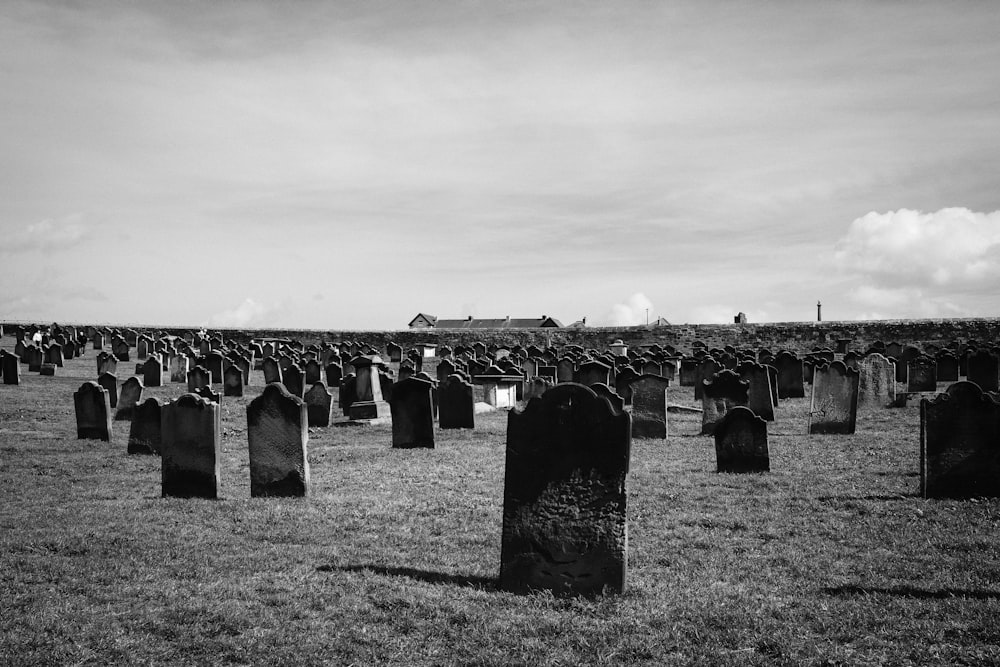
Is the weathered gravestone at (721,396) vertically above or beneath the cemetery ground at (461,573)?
above

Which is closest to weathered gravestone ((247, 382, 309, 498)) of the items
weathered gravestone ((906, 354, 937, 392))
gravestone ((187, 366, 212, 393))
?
gravestone ((187, 366, 212, 393))

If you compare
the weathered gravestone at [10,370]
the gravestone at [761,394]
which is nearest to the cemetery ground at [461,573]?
the gravestone at [761,394]

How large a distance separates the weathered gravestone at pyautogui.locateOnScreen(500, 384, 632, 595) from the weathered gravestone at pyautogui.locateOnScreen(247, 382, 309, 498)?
441cm

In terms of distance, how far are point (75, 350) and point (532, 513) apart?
3466 cm

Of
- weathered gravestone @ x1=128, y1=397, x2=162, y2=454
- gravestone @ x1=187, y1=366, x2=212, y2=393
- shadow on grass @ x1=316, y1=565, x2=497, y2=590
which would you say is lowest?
shadow on grass @ x1=316, y1=565, x2=497, y2=590

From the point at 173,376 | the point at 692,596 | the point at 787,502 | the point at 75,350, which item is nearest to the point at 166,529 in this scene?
the point at 692,596

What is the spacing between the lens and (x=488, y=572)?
6.85m

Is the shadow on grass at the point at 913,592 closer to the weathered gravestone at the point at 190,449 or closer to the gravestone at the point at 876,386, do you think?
the weathered gravestone at the point at 190,449

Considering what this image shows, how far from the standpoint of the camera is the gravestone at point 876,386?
1861 centimetres

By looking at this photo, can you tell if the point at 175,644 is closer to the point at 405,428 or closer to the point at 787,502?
the point at 787,502

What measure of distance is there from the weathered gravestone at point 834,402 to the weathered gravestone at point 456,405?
6.69m

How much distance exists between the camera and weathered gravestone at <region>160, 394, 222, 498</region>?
988 cm

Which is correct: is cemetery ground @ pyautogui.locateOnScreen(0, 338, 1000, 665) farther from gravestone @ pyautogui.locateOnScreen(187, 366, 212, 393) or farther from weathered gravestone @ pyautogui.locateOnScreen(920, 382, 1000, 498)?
gravestone @ pyautogui.locateOnScreen(187, 366, 212, 393)

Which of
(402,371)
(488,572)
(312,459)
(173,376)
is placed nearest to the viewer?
(488,572)
